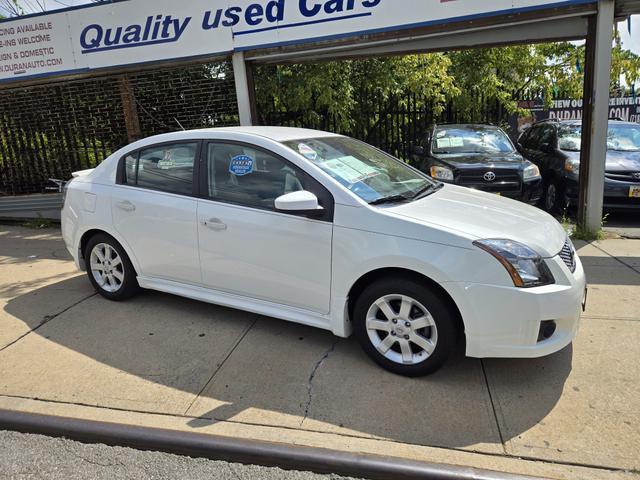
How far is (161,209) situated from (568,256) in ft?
10.2

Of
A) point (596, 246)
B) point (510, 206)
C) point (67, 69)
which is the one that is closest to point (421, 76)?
point (596, 246)

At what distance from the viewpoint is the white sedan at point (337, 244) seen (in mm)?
3020

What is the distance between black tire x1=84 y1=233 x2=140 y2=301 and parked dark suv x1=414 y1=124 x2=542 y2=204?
4642 mm

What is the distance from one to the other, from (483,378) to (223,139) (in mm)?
2612

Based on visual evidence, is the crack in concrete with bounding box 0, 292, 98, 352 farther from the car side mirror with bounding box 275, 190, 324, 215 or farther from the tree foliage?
the tree foliage

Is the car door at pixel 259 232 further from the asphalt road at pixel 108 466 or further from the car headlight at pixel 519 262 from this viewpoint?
the asphalt road at pixel 108 466

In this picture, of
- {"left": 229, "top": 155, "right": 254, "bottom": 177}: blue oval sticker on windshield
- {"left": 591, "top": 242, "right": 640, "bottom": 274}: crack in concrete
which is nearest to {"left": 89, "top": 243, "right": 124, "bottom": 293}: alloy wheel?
{"left": 229, "top": 155, "right": 254, "bottom": 177}: blue oval sticker on windshield

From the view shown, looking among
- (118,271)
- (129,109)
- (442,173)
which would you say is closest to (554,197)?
(442,173)

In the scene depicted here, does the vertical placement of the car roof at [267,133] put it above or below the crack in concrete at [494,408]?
above

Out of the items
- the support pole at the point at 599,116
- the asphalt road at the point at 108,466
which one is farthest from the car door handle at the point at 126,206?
the support pole at the point at 599,116

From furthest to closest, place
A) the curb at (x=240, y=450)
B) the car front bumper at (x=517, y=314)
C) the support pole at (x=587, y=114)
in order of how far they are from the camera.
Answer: the support pole at (x=587, y=114) < the car front bumper at (x=517, y=314) < the curb at (x=240, y=450)

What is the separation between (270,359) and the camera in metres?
3.67

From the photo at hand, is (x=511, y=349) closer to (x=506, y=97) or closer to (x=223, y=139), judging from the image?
(x=223, y=139)

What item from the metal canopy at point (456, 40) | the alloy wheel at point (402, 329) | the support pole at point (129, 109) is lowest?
the alloy wheel at point (402, 329)
